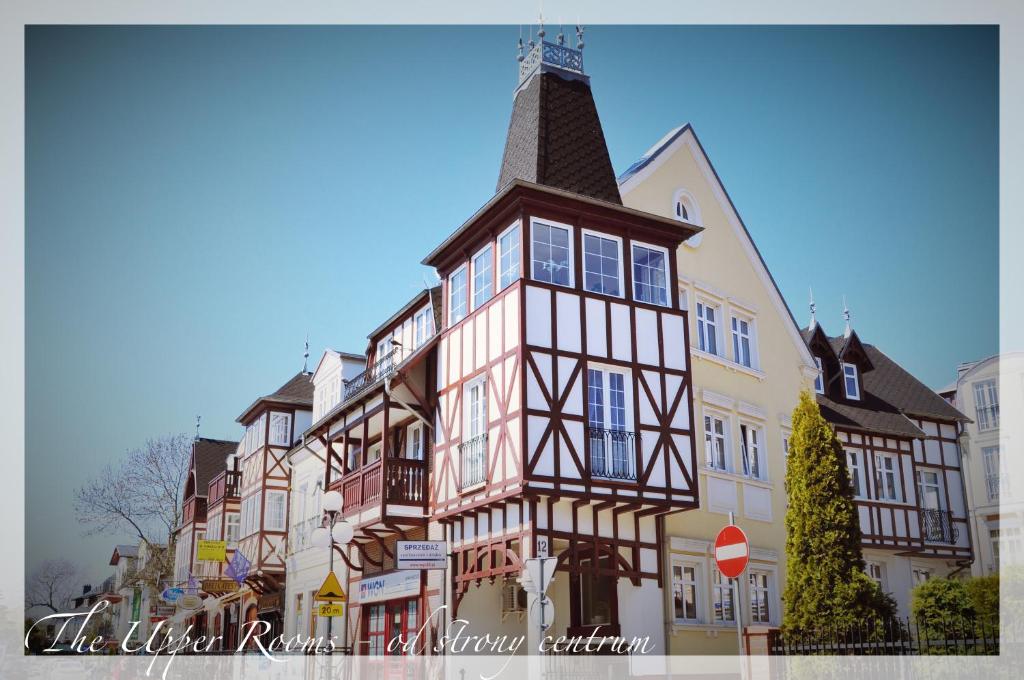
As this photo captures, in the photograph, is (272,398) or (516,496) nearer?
(516,496)

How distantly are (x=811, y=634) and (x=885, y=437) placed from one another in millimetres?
11544

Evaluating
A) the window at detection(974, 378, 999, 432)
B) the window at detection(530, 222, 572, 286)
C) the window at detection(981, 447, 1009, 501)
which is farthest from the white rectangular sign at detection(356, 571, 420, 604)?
the window at detection(974, 378, 999, 432)

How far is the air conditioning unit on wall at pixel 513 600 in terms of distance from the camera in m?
16.5

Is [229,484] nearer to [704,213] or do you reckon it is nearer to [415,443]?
[415,443]

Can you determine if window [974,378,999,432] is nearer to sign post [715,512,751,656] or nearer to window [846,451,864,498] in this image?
window [846,451,864,498]

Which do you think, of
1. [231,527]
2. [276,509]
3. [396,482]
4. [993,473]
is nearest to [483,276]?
[396,482]

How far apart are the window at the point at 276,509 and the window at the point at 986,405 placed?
18213 mm

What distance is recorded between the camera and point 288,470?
2738cm

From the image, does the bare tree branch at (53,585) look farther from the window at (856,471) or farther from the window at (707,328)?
the window at (856,471)

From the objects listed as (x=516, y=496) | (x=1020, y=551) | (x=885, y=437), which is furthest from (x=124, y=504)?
(x=1020, y=551)

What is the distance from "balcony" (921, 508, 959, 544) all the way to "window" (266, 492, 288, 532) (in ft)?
53.6

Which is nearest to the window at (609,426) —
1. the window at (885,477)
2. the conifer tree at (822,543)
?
the conifer tree at (822,543)

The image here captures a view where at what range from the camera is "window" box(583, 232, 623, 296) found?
1619cm

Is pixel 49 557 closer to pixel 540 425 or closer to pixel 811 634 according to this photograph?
pixel 540 425
